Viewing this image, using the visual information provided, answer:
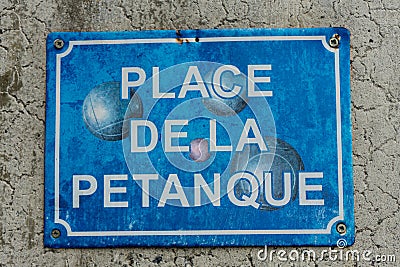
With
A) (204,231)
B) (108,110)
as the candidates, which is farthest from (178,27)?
(204,231)

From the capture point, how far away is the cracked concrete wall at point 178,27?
62.1 inches

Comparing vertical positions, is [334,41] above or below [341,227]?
above

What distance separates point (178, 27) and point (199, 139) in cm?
29

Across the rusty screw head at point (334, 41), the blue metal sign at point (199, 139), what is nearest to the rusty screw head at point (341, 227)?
the blue metal sign at point (199, 139)

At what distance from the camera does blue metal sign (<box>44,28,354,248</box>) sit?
1565 millimetres

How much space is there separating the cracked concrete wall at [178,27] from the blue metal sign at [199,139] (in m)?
0.03

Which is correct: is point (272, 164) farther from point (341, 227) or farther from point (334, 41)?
point (334, 41)

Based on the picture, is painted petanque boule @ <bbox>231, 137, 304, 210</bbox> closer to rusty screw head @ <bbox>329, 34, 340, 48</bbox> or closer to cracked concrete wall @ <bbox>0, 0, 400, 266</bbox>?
cracked concrete wall @ <bbox>0, 0, 400, 266</bbox>

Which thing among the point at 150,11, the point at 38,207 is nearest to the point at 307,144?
the point at 150,11

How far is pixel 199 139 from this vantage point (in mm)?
1592

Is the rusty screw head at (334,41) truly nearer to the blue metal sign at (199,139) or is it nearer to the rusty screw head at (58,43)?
the blue metal sign at (199,139)

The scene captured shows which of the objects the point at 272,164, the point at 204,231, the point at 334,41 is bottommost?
the point at 204,231

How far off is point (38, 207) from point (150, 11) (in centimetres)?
56

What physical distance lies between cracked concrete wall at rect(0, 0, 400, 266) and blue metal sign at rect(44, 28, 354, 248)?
3 centimetres
